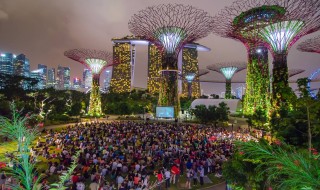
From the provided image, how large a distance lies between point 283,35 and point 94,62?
35.2 m

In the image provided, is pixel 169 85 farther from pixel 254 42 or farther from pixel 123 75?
pixel 123 75

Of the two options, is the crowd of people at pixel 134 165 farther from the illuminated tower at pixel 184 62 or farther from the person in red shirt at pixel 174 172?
the illuminated tower at pixel 184 62

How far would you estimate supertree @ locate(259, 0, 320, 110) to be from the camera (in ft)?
93.0

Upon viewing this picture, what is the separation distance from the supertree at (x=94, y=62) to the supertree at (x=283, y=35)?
1238 inches

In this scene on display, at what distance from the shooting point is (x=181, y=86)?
162m

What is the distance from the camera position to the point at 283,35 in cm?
3111

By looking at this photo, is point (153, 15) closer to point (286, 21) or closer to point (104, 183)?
point (286, 21)

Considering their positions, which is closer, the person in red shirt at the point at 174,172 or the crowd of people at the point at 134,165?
the crowd of people at the point at 134,165

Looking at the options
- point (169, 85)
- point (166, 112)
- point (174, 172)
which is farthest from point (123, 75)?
point (174, 172)

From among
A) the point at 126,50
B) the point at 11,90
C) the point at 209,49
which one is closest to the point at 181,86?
the point at 209,49

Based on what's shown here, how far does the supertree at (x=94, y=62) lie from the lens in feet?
159

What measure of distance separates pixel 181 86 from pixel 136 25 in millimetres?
121849

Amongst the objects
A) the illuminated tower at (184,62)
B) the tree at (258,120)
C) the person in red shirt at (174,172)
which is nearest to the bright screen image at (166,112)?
the tree at (258,120)

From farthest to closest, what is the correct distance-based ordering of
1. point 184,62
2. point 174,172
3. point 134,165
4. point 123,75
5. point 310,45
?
point 184,62
point 123,75
point 310,45
point 134,165
point 174,172
